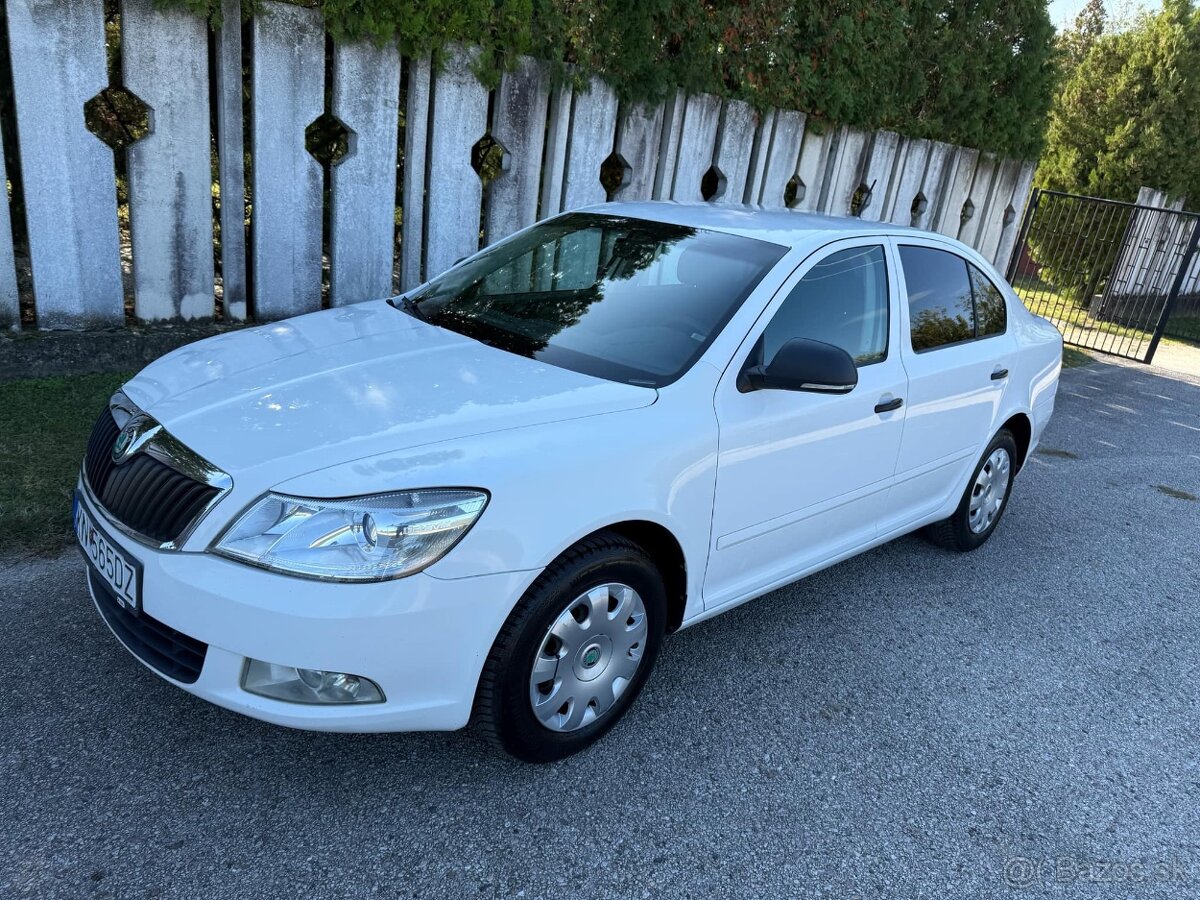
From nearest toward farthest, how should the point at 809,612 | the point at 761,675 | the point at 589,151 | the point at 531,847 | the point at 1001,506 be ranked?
1. the point at 531,847
2. the point at 761,675
3. the point at 809,612
4. the point at 1001,506
5. the point at 589,151

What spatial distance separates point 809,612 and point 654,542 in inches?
55.0

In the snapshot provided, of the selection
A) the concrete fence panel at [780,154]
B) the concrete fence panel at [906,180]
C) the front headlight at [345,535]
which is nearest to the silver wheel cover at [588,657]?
the front headlight at [345,535]

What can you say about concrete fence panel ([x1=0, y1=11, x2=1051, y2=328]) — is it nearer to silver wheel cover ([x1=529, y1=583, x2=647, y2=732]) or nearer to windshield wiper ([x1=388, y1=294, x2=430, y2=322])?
windshield wiper ([x1=388, y1=294, x2=430, y2=322])

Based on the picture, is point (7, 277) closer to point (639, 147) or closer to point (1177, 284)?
point (639, 147)

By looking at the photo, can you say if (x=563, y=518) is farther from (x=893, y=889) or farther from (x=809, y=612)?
(x=809, y=612)

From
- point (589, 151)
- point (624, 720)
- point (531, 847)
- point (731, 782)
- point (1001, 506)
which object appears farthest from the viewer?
point (589, 151)

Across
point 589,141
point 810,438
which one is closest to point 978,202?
point 589,141

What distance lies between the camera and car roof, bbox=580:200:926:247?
3562 mm

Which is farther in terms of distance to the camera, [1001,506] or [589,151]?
[589,151]

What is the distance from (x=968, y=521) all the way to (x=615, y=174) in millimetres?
4247

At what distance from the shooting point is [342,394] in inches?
107

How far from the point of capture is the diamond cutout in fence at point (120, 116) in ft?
17.0

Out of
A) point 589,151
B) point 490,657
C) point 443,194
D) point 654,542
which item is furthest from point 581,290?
point 589,151

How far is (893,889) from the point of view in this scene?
2.49 metres
